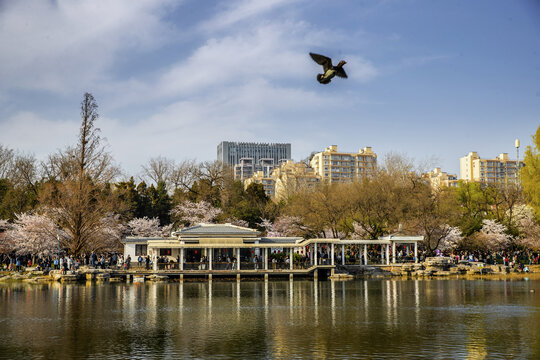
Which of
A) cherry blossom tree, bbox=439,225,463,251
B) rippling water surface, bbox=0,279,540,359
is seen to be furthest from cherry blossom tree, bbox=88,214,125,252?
cherry blossom tree, bbox=439,225,463,251

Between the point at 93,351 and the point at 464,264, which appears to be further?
the point at 464,264

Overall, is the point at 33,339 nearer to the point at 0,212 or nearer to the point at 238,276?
the point at 238,276

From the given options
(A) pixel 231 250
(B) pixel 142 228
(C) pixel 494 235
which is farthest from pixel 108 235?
(C) pixel 494 235

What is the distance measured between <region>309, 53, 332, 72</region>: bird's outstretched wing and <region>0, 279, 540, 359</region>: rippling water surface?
9.93 metres

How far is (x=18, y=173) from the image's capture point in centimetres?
7144

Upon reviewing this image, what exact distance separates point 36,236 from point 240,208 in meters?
25.6

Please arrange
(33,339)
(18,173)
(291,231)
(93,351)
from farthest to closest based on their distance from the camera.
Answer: (18,173)
(291,231)
(33,339)
(93,351)

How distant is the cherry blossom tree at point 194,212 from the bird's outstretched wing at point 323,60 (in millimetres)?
51893

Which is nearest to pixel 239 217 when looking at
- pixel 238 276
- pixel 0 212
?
pixel 238 276

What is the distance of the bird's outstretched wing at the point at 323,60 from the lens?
19.6 meters

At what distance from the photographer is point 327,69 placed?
19672mm

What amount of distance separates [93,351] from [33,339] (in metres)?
3.61

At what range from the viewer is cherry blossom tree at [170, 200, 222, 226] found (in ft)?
231

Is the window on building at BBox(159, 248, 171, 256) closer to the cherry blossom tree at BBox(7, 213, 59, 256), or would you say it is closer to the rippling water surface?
the cherry blossom tree at BBox(7, 213, 59, 256)
